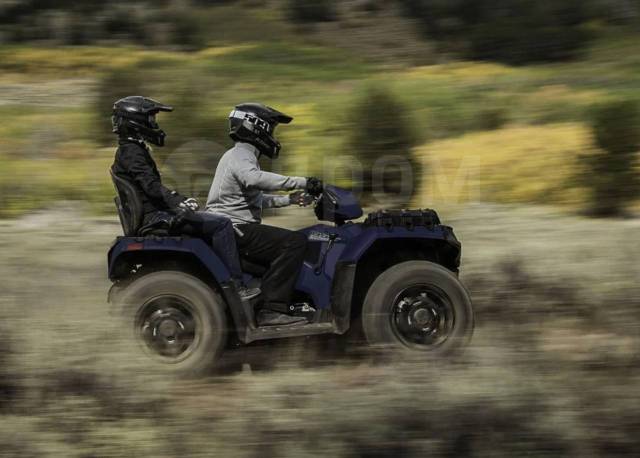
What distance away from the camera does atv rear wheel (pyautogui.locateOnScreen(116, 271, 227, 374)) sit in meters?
6.75

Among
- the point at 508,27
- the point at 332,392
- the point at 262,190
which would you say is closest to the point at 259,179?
the point at 262,190

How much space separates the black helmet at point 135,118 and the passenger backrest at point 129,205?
271 mm

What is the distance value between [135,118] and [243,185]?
0.77 metres

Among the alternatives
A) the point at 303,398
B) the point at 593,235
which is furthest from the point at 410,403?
the point at 593,235

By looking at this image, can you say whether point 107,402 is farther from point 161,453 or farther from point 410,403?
point 410,403

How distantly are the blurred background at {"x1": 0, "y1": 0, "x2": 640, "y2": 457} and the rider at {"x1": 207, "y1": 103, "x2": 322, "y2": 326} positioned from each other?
409 mm

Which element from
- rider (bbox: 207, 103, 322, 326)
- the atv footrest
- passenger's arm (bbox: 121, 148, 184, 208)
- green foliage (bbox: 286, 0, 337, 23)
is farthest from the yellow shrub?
green foliage (bbox: 286, 0, 337, 23)

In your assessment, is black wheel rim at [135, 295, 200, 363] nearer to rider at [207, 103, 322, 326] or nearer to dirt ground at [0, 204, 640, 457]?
dirt ground at [0, 204, 640, 457]

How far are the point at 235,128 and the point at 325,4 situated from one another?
37542 mm

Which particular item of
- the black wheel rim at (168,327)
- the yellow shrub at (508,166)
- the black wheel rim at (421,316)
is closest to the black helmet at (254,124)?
the black wheel rim at (168,327)

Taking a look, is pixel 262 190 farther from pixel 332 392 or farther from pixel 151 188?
pixel 332 392

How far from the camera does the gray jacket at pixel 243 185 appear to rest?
6871mm

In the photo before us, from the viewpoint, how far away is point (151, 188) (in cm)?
680

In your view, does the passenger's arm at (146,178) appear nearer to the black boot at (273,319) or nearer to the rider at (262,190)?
the rider at (262,190)
